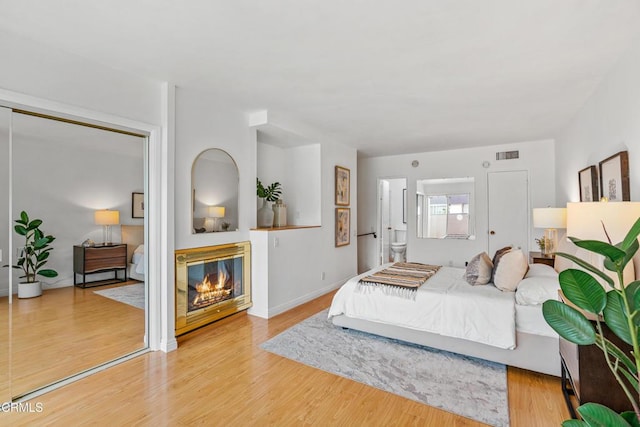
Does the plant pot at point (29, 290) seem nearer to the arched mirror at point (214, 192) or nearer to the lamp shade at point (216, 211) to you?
the arched mirror at point (214, 192)

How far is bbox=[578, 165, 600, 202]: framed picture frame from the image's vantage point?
119 inches

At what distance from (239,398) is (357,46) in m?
2.66

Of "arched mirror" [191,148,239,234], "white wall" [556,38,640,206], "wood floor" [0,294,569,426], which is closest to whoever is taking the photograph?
"wood floor" [0,294,569,426]

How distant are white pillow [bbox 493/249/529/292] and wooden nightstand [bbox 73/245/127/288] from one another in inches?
140

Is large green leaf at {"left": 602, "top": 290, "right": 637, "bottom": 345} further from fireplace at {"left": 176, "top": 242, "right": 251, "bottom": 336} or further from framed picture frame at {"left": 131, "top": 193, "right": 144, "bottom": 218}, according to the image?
framed picture frame at {"left": 131, "top": 193, "right": 144, "bottom": 218}

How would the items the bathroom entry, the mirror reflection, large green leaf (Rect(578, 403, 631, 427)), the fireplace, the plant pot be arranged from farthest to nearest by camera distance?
the bathroom entry, the mirror reflection, the fireplace, the plant pot, large green leaf (Rect(578, 403, 631, 427))

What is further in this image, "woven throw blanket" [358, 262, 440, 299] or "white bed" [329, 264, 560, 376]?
"woven throw blanket" [358, 262, 440, 299]

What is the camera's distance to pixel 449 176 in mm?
5965

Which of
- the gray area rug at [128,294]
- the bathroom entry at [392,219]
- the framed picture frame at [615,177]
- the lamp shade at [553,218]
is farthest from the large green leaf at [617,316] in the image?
the bathroom entry at [392,219]

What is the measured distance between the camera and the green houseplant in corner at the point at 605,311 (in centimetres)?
117

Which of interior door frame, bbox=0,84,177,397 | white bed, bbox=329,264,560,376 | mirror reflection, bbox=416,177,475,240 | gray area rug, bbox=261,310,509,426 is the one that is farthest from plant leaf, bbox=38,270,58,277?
mirror reflection, bbox=416,177,475,240

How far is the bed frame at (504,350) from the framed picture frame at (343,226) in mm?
2271

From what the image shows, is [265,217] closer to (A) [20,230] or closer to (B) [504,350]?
(A) [20,230]

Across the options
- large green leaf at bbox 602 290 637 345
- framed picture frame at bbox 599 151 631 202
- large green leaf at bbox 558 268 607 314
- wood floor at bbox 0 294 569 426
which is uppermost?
framed picture frame at bbox 599 151 631 202
